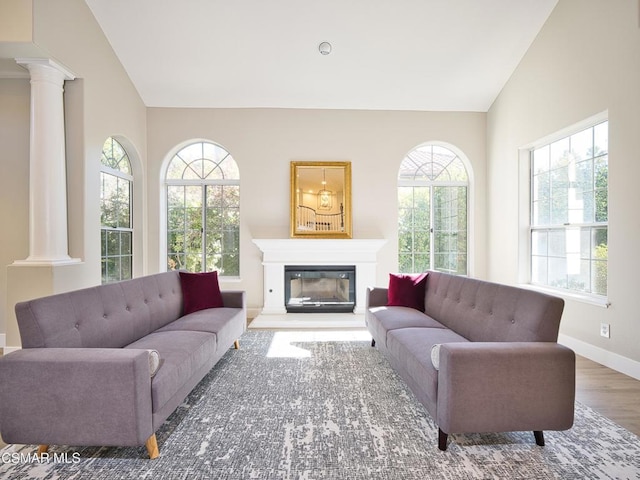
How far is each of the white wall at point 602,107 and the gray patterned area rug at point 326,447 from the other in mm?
1302

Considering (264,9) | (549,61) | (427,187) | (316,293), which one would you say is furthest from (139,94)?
(549,61)

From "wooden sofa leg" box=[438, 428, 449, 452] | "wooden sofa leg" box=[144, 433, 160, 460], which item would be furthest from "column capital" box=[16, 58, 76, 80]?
"wooden sofa leg" box=[438, 428, 449, 452]

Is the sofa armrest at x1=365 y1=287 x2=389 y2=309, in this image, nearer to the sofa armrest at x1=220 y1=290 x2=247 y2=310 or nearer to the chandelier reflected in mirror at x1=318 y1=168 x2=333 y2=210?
the sofa armrest at x1=220 y1=290 x2=247 y2=310

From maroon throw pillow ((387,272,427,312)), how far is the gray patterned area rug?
1.08 meters

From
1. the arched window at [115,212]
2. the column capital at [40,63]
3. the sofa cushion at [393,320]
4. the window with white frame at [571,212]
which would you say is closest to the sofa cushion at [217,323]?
the sofa cushion at [393,320]

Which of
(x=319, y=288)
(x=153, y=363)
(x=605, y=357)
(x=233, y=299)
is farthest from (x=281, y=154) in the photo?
(x=605, y=357)

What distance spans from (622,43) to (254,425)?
431cm

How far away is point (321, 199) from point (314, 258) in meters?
0.89

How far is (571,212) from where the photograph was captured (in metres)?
4.05

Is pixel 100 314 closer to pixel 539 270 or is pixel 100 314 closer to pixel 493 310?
pixel 493 310

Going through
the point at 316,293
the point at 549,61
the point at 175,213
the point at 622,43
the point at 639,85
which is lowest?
the point at 316,293

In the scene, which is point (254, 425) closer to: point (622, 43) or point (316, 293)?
point (316, 293)

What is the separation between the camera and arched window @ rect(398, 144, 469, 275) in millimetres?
5836

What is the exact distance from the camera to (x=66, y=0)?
3.70 m
